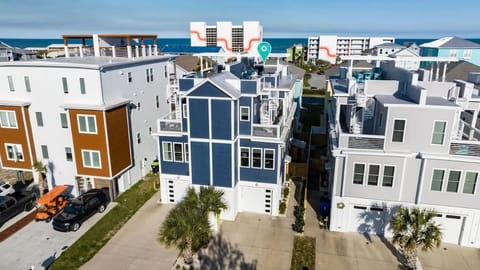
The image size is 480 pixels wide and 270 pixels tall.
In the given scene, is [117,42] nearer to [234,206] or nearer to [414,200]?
[234,206]

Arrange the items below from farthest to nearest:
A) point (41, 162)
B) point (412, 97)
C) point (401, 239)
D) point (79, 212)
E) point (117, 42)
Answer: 1. point (117, 42)
2. point (41, 162)
3. point (79, 212)
4. point (412, 97)
5. point (401, 239)

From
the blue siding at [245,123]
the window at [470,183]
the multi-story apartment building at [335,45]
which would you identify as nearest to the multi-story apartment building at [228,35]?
the multi-story apartment building at [335,45]

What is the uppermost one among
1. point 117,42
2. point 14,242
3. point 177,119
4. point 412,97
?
point 117,42

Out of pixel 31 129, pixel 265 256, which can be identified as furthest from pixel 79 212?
pixel 265 256

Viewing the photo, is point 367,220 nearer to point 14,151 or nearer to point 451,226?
point 451,226

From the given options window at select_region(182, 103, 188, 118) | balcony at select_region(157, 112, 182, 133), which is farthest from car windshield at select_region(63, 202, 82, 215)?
window at select_region(182, 103, 188, 118)

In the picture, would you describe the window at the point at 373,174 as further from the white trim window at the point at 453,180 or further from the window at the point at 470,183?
the window at the point at 470,183

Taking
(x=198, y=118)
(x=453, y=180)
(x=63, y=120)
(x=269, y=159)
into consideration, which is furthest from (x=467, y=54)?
(x=63, y=120)
